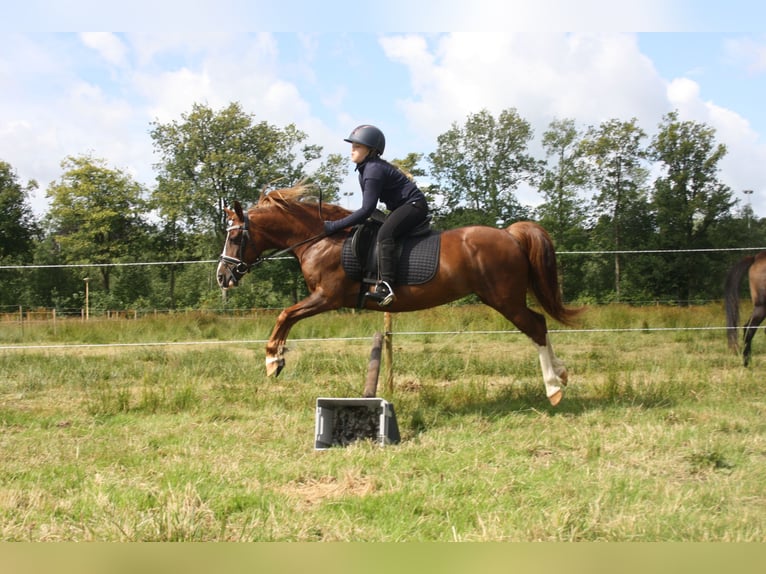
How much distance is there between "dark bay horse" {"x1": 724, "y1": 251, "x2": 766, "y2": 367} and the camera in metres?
8.94

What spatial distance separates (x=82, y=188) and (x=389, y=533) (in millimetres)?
40039

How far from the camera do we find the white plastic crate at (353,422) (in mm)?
4828

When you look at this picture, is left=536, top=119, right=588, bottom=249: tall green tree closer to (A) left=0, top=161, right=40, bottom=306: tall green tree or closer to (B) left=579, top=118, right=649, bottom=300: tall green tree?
(B) left=579, top=118, right=649, bottom=300: tall green tree

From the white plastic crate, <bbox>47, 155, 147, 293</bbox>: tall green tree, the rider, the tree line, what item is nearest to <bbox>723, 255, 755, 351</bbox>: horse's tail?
the rider

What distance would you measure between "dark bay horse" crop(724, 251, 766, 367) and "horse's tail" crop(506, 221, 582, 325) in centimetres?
400

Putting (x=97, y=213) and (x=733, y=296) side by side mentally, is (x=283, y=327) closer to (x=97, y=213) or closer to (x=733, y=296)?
(x=733, y=296)

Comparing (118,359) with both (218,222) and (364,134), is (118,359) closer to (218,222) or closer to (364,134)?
(364,134)

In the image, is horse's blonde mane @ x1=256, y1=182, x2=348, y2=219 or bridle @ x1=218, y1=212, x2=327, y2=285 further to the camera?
horse's blonde mane @ x1=256, y1=182, x2=348, y2=219

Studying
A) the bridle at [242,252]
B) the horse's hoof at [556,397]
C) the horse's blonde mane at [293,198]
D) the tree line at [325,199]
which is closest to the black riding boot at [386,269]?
the bridle at [242,252]

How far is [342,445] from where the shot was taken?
4910 millimetres

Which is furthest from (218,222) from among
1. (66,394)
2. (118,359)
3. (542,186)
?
(66,394)

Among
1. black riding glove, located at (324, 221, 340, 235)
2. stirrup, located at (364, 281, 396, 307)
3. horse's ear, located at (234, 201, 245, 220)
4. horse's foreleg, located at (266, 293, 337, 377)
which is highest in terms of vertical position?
horse's ear, located at (234, 201, 245, 220)

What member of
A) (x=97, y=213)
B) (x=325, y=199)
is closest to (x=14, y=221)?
(x=97, y=213)

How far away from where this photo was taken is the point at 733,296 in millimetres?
9055
